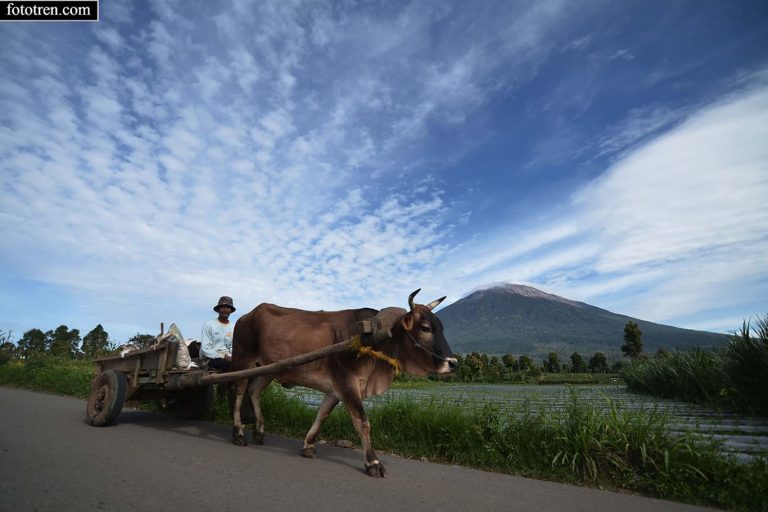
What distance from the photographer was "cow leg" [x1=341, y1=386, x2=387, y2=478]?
4234mm

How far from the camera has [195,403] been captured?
7379 millimetres

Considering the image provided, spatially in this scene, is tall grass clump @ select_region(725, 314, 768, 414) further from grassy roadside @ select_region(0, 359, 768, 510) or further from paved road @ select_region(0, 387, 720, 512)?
paved road @ select_region(0, 387, 720, 512)

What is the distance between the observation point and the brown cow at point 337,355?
4.78m

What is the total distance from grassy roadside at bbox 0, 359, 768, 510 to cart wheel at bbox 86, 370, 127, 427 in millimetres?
2398

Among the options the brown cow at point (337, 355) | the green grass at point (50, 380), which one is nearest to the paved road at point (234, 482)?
the brown cow at point (337, 355)

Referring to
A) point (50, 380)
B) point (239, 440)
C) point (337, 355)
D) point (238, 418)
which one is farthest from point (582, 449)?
point (50, 380)

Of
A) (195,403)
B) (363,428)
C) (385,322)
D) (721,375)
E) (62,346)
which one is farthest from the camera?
(62,346)

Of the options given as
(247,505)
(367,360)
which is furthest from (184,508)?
(367,360)

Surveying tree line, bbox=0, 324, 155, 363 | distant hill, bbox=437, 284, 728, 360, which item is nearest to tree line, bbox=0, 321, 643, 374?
tree line, bbox=0, 324, 155, 363

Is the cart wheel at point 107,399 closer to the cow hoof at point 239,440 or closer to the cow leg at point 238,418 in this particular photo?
the cow leg at point 238,418

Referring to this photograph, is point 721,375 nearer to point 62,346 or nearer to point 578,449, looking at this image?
point 578,449

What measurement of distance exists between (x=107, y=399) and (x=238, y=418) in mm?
2019

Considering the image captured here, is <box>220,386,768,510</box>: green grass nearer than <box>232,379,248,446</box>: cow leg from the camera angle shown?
Yes

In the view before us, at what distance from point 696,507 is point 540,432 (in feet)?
4.91
